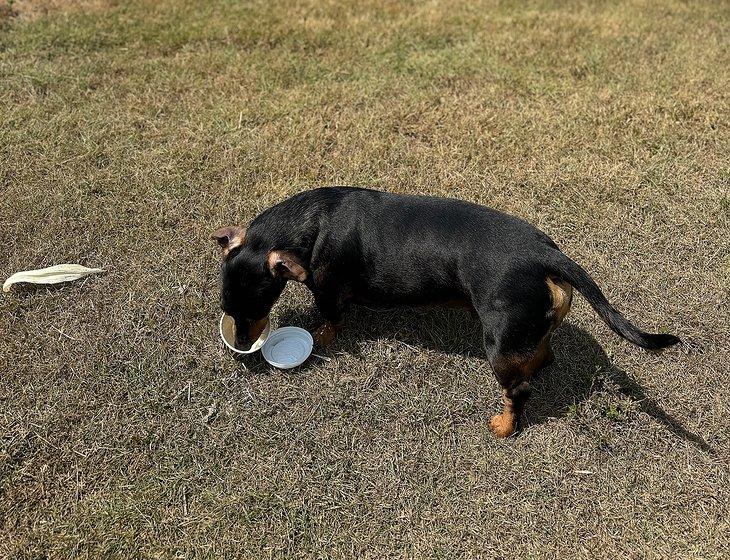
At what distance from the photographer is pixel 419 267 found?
3506 mm

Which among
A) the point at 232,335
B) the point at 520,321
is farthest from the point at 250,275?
the point at 520,321

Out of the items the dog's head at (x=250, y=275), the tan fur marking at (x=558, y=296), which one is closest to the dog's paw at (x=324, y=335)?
the dog's head at (x=250, y=275)

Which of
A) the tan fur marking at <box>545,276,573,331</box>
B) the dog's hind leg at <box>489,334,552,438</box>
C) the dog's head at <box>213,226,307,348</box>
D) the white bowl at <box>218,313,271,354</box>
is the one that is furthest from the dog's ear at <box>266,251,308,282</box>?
the tan fur marking at <box>545,276,573,331</box>

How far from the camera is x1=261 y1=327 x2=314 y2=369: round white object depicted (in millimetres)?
3977

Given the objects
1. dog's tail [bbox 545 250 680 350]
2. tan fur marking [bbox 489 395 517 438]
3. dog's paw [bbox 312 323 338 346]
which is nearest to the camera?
dog's tail [bbox 545 250 680 350]

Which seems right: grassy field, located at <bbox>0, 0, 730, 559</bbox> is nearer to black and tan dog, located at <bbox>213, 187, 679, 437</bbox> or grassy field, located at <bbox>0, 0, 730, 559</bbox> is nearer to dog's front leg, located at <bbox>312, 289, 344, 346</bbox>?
dog's front leg, located at <bbox>312, 289, 344, 346</bbox>

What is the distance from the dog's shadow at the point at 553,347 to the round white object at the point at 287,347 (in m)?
0.12

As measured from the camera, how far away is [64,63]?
6.88 metres

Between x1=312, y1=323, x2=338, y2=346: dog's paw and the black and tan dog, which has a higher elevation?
the black and tan dog

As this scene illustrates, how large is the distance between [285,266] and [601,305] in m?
1.73

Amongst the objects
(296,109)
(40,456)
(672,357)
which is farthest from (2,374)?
→ (672,357)

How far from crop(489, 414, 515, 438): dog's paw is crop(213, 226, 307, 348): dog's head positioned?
1.48m

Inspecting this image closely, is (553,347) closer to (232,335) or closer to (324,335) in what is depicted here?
(324,335)

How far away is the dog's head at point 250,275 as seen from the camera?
349 cm
